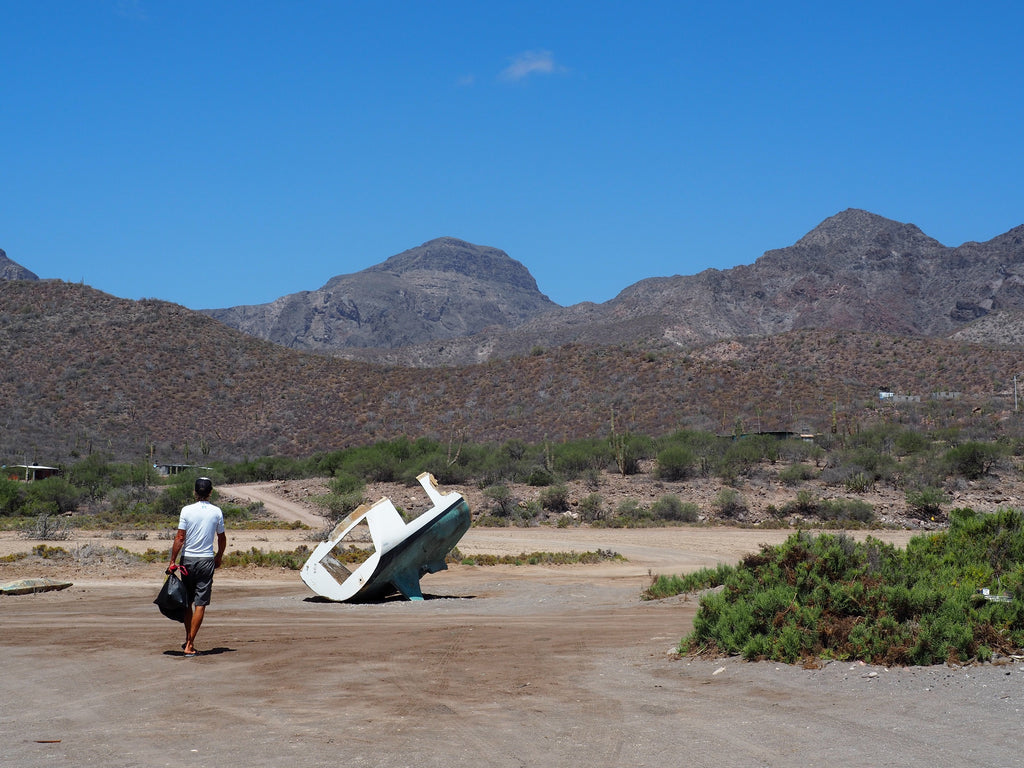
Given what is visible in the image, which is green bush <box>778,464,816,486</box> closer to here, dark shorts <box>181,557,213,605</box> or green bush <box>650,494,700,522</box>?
green bush <box>650,494,700,522</box>

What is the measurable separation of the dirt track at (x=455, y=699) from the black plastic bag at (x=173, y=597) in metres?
0.48

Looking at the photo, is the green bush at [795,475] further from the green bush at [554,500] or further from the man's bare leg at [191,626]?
the man's bare leg at [191,626]

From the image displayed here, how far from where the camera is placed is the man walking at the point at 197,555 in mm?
10305

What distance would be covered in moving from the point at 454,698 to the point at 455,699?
0.13 ft

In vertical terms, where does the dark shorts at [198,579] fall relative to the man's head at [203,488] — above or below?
below

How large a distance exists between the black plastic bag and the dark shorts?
0.25ft

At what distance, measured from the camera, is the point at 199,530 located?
10.4 metres

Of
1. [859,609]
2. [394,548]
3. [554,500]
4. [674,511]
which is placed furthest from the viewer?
[554,500]

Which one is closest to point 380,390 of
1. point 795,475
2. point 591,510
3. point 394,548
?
point 795,475

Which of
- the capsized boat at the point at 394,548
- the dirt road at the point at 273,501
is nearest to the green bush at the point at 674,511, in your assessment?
the dirt road at the point at 273,501

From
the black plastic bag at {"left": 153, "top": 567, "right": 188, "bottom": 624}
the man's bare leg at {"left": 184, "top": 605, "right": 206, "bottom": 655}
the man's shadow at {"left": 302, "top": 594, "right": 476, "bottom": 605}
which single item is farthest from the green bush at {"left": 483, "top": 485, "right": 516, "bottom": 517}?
the black plastic bag at {"left": 153, "top": 567, "right": 188, "bottom": 624}

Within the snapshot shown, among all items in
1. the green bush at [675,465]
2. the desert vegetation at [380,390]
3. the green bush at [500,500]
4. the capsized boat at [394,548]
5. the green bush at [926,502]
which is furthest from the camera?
the desert vegetation at [380,390]

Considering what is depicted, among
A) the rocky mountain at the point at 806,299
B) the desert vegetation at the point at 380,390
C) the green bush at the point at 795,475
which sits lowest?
the green bush at the point at 795,475

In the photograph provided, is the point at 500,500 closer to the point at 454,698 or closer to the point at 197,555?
the point at 197,555
